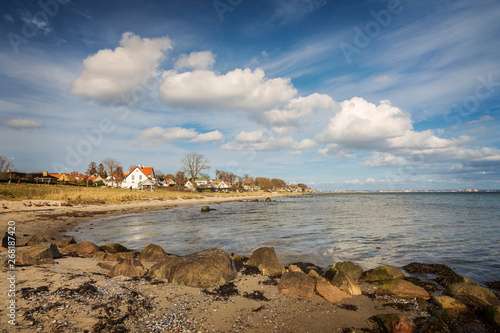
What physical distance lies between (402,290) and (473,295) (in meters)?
1.85

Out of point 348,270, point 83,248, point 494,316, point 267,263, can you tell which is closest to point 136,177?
point 83,248

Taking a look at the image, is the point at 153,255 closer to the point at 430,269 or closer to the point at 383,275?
the point at 383,275

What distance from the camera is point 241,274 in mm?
9672

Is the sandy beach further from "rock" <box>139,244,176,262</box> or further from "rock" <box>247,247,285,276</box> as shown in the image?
"rock" <box>139,244,176,262</box>

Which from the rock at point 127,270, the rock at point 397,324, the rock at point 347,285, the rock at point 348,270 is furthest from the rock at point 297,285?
the rock at point 127,270

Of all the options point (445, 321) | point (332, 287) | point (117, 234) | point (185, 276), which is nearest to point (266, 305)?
point (332, 287)

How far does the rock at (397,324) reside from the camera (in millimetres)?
5820

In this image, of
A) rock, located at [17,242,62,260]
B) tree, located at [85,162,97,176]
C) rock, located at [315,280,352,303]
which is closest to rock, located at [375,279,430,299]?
rock, located at [315,280,352,303]

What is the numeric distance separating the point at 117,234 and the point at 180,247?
7.01 meters

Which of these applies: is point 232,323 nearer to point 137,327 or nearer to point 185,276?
point 137,327

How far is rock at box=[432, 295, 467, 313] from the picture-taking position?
23.1 feet

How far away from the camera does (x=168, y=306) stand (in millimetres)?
6438

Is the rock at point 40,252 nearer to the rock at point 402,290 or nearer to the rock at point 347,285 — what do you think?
the rock at point 347,285

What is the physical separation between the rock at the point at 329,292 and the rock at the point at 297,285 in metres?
0.22
